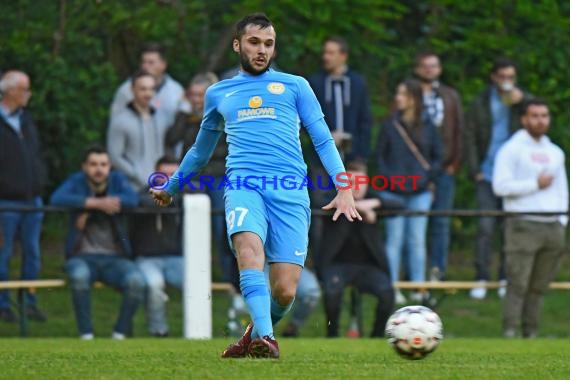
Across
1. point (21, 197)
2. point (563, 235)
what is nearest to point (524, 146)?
point (563, 235)

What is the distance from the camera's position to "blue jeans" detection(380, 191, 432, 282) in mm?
15281

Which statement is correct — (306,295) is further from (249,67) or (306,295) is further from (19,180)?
(249,67)

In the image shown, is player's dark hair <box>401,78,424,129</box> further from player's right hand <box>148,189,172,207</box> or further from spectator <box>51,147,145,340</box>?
player's right hand <box>148,189,172,207</box>

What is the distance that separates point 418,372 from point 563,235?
277 inches

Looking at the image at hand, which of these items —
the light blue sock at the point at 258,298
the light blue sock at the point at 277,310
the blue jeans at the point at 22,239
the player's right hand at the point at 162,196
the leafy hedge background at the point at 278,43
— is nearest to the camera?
the light blue sock at the point at 258,298

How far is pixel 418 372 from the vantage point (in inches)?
319

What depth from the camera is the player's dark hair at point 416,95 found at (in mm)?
16031

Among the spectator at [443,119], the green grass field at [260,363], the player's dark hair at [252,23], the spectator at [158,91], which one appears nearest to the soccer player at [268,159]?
the player's dark hair at [252,23]

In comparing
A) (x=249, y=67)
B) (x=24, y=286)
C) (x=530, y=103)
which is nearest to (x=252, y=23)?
(x=249, y=67)

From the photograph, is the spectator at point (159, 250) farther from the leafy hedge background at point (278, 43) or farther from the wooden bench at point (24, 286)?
the leafy hedge background at point (278, 43)

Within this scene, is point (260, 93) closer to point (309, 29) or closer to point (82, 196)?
point (82, 196)

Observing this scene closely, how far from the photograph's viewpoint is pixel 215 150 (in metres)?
15.3

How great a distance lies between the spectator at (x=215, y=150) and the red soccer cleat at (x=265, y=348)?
612 cm

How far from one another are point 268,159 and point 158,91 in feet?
24.4
